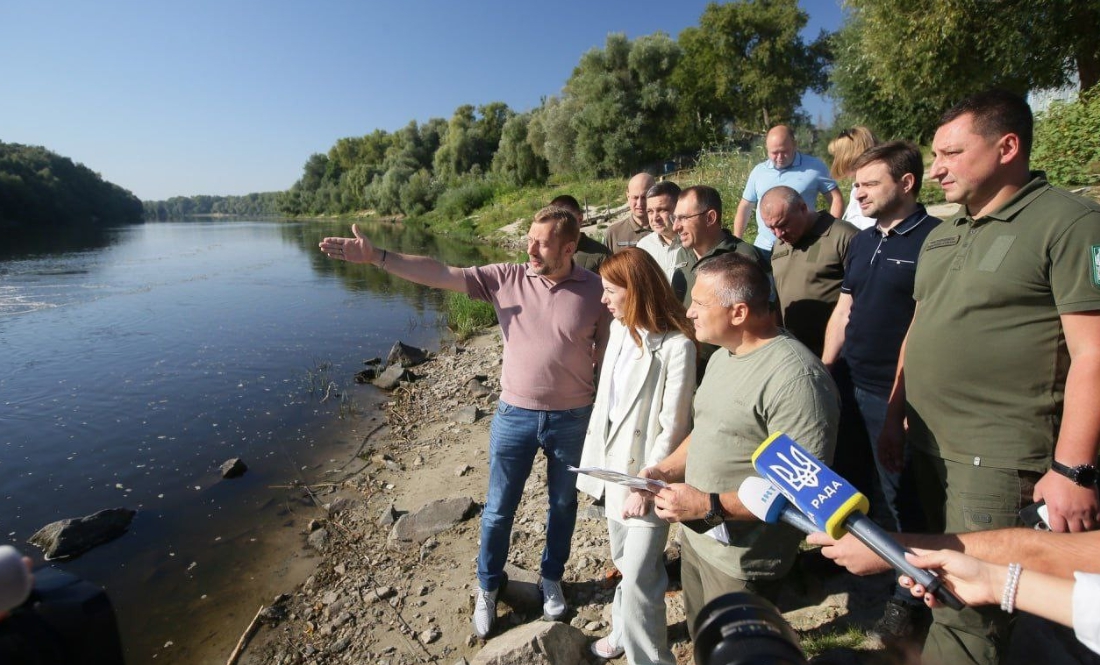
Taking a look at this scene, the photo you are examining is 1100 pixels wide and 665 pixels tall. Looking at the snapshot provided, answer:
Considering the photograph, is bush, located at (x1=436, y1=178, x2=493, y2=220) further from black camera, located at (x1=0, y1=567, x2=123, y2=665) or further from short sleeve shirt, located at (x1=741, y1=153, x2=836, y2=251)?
black camera, located at (x1=0, y1=567, x2=123, y2=665)

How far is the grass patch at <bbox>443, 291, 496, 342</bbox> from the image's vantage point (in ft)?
40.0

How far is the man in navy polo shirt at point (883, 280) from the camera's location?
2.85 m

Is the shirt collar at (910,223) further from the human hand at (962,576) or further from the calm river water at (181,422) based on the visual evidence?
the calm river water at (181,422)

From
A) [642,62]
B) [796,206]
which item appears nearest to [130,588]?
[796,206]

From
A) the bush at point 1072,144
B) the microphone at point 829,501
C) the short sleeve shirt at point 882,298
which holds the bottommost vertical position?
the microphone at point 829,501

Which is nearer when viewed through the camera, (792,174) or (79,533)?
(792,174)

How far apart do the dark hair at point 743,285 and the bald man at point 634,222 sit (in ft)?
8.23

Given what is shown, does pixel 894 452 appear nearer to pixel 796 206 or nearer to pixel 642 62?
pixel 796 206

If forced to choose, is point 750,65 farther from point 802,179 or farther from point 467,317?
point 802,179

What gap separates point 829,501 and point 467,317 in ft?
37.3

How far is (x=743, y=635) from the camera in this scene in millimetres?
1243

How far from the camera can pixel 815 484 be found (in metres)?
1.40

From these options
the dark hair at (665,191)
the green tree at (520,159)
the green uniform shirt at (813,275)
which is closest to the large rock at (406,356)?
the dark hair at (665,191)

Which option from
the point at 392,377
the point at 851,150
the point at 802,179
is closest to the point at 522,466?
the point at 851,150
